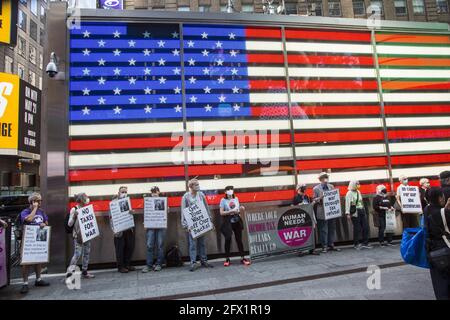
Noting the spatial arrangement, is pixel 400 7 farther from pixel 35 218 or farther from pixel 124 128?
pixel 35 218

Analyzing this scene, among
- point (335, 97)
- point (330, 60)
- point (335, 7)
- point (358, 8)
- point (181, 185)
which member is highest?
point (335, 7)

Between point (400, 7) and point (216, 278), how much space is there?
43137 mm

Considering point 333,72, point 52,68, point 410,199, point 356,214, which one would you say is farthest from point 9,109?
point 410,199

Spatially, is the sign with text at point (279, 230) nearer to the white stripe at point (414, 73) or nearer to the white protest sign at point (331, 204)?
the white protest sign at point (331, 204)

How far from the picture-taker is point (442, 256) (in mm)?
4301

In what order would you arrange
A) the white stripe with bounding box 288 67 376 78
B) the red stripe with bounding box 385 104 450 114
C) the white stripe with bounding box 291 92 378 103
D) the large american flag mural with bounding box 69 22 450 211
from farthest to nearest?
the red stripe with bounding box 385 104 450 114 < the white stripe with bounding box 288 67 376 78 < the white stripe with bounding box 291 92 378 103 < the large american flag mural with bounding box 69 22 450 211

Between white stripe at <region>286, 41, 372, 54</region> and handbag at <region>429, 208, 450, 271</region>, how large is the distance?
815cm

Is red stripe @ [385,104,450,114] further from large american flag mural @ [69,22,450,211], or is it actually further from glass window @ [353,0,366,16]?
glass window @ [353,0,366,16]

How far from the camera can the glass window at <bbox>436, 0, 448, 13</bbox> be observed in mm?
38469

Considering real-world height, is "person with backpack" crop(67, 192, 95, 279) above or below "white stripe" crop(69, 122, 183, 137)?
below

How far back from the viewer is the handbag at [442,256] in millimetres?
4274

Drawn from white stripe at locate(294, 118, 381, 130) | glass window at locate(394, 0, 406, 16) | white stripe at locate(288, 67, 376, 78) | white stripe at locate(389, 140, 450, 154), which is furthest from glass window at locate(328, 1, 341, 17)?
white stripe at locate(294, 118, 381, 130)
